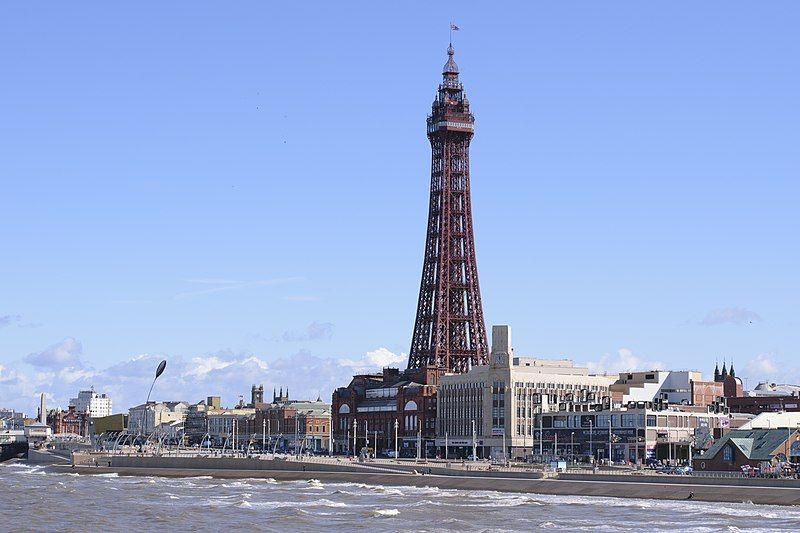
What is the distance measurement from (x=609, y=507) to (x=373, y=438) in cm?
8891

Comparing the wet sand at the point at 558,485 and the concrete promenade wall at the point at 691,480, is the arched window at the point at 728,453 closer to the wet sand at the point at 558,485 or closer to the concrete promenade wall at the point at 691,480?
the concrete promenade wall at the point at 691,480

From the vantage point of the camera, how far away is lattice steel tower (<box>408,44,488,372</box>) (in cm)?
17400

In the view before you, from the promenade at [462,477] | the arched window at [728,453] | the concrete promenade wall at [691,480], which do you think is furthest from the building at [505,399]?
the concrete promenade wall at [691,480]

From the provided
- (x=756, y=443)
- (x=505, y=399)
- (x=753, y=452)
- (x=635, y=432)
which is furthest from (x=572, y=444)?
(x=753, y=452)

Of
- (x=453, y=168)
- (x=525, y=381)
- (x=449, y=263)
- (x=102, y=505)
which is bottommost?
(x=102, y=505)

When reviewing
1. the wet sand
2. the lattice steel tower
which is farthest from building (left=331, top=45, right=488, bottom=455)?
the wet sand

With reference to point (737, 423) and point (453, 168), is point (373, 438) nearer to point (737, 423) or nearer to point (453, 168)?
point (453, 168)

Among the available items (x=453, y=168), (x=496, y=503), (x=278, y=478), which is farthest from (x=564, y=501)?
(x=453, y=168)

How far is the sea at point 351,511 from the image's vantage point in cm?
7762

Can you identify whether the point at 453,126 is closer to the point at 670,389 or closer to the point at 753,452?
the point at 670,389

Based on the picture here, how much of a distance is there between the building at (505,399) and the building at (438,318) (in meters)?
7.70

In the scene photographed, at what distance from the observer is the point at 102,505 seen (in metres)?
95.6

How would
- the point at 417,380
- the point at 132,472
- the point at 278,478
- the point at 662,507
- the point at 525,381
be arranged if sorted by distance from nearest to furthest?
the point at 662,507 < the point at 278,478 < the point at 132,472 < the point at 525,381 < the point at 417,380

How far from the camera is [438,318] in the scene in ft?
570
